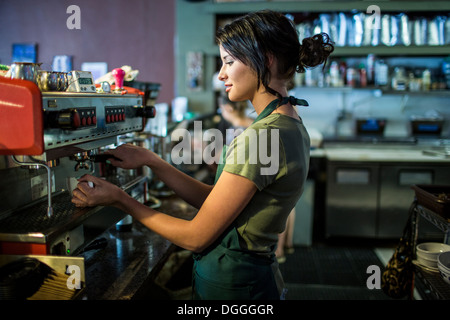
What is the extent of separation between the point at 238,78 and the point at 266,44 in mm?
125

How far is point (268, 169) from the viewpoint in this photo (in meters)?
1.09

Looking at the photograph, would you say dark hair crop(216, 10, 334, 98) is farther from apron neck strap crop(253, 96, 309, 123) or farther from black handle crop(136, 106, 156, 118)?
black handle crop(136, 106, 156, 118)

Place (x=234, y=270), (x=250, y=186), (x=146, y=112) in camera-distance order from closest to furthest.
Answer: (x=250, y=186) → (x=234, y=270) → (x=146, y=112)

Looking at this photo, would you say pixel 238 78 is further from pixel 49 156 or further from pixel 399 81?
pixel 399 81

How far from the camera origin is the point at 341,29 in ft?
14.2

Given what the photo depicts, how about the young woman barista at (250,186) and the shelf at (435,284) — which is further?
the shelf at (435,284)

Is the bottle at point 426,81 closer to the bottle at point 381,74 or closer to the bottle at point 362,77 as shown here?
the bottle at point 381,74

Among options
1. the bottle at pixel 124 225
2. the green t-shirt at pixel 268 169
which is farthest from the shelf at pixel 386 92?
the green t-shirt at pixel 268 169

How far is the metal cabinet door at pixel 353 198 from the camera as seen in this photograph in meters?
3.94

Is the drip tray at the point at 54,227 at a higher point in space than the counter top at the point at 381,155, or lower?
higher

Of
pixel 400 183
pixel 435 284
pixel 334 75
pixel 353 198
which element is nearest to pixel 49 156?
pixel 435 284

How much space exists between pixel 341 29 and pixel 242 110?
1730 millimetres

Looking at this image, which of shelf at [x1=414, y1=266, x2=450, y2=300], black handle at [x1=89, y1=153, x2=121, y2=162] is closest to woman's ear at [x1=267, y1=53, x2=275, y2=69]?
black handle at [x1=89, y1=153, x2=121, y2=162]
